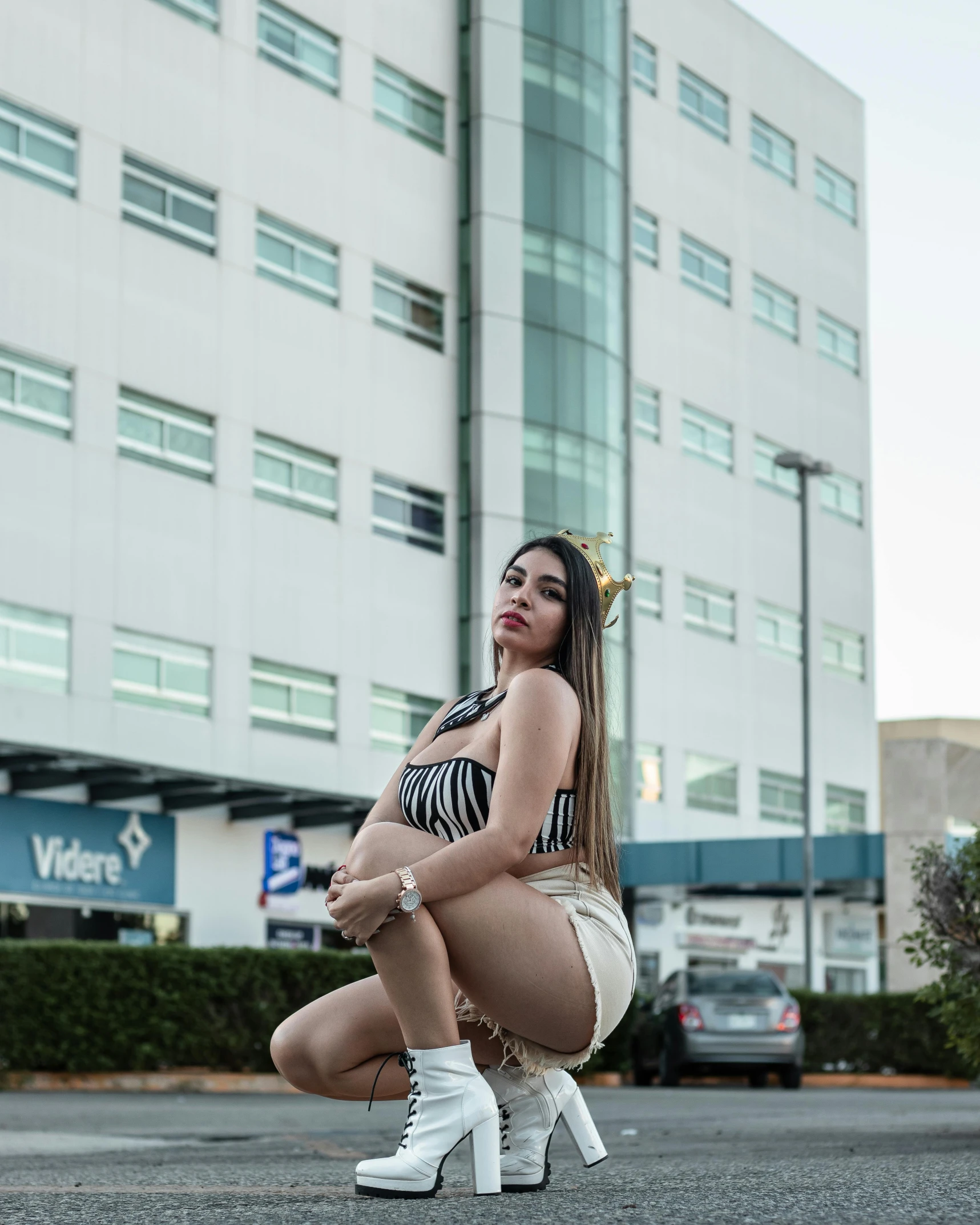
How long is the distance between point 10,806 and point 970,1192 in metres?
21.0

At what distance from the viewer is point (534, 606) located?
451cm

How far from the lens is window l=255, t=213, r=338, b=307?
2844cm

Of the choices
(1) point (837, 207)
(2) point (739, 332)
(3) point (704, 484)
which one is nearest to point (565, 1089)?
(3) point (704, 484)

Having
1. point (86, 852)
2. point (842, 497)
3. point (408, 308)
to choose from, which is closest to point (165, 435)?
point (86, 852)

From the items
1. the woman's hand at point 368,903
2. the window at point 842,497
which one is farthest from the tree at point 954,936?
the window at point 842,497

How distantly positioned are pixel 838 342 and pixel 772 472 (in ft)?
16.1

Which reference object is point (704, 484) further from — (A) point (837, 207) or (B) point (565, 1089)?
(B) point (565, 1089)

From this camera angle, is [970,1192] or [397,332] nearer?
[970,1192]

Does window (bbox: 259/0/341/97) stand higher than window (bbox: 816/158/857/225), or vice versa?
window (bbox: 816/158/857/225)

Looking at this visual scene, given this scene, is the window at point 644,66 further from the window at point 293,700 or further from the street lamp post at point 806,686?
the window at point 293,700

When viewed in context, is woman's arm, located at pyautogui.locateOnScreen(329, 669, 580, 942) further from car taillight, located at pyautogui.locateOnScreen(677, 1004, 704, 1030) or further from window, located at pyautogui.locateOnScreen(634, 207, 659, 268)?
window, located at pyautogui.locateOnScreen(634, 207, 659, 268)

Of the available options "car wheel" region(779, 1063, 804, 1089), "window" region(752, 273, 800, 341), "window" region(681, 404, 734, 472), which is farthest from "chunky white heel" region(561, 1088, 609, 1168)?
"window" region(752, 273, 800, 341)

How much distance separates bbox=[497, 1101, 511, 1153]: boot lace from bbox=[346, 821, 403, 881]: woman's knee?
738mm

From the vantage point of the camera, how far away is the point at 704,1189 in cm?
417
